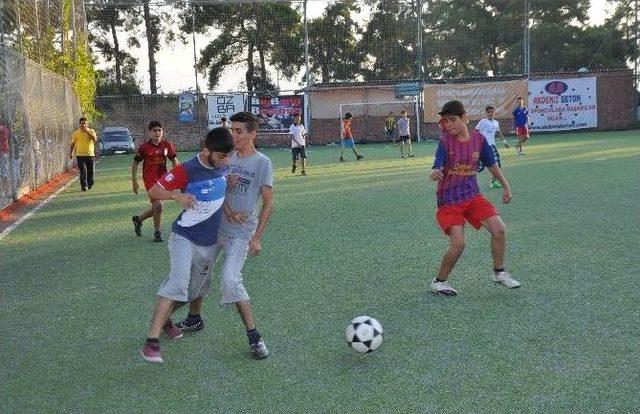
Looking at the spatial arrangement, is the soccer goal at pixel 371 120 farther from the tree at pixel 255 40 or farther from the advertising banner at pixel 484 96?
the tree at pixel 255 40

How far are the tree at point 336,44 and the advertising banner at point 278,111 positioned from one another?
217 cm

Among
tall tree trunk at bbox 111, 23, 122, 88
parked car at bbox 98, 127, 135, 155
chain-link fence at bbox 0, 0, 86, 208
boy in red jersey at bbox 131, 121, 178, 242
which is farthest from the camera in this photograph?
tall tree trunk at bbox 111, 23, 122, 88

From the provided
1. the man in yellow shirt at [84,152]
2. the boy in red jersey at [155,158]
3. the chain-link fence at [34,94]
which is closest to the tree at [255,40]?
the chain-link fence at [34,94]

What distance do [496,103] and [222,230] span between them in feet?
111

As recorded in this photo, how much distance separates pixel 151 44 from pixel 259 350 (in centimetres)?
3492

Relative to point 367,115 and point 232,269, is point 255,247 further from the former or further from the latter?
point 367,115

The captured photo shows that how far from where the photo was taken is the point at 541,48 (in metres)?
37.8

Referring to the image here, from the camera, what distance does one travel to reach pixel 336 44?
3697 cm

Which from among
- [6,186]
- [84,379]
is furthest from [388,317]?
[6,186]

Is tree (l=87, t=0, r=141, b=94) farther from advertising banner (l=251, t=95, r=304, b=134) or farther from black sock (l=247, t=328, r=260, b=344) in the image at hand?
black sock (l=247, t=328, r=260, b=344)

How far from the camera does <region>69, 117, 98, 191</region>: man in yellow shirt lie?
1688 centimetres

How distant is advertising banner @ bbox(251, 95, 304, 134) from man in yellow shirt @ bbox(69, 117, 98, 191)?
744 inches

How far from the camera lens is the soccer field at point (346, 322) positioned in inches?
160

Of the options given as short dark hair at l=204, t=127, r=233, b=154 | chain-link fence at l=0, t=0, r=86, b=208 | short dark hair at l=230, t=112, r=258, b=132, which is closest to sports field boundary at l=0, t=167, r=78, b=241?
chain-link fence at l=0, t=0, r=86, b=208
